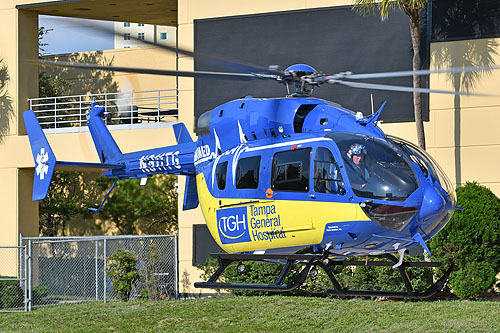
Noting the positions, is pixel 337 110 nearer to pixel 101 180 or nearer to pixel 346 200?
pixel 346 200

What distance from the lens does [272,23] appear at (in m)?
23.5

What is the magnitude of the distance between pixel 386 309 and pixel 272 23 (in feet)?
28.7

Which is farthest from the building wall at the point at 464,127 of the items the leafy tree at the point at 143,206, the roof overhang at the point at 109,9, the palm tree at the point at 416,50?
the leafy tree at the point at 143,206

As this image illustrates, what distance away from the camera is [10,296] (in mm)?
23594

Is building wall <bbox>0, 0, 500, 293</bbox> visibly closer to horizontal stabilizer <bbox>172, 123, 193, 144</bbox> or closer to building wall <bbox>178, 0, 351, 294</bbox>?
building wall <bbox>178, 0, 351, 294</bbox>

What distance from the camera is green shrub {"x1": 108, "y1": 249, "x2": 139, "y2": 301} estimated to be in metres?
22.5

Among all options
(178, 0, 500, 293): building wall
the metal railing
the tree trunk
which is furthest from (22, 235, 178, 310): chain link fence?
the tree trunk

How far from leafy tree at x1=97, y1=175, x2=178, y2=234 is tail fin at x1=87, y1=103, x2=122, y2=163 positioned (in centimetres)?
1257

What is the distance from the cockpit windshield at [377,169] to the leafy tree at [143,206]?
20.5m

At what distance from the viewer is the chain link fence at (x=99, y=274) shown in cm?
2302

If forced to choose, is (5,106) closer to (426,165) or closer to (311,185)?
(311,185)

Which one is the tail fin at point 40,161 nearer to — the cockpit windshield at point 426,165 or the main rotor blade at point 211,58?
the main rotor blade at point 211,58

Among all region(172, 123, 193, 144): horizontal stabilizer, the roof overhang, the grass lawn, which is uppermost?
the roof overhang

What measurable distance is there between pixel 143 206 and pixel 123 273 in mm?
8796
